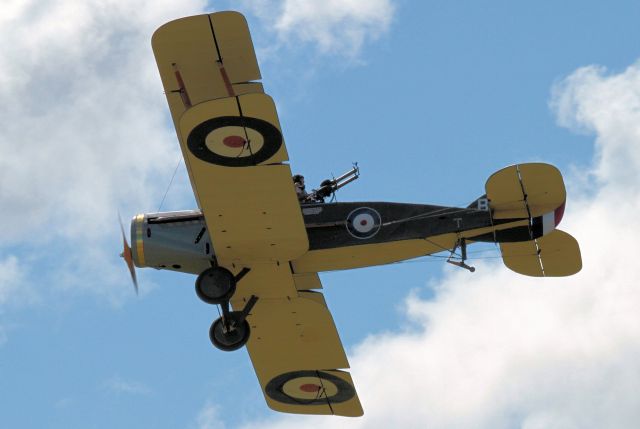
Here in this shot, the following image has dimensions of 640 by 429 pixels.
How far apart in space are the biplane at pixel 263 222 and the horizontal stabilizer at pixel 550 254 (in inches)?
0.5

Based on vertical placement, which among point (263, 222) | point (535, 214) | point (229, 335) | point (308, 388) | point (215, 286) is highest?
point (535, 214)

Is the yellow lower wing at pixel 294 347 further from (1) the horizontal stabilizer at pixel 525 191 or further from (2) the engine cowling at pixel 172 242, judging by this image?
(1) the horizontal stabilizer at pixel 525 191

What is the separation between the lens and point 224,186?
16.5m

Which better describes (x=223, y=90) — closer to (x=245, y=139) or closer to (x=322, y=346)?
(x=245, y=139)

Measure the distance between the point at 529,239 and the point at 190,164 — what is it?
191 inches

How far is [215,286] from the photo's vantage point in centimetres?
1767

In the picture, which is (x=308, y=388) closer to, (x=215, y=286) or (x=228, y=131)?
(x=215, y=286)

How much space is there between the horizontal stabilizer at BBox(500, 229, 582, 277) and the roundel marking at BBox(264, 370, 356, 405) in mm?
3709

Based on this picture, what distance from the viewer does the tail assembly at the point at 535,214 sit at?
56.9ft

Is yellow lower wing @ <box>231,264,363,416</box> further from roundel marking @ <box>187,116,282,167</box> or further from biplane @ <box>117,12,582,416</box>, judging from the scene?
roundel marking @ <box>187,116,282,167</box>

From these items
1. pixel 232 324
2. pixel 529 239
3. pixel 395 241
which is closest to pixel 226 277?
pixel 232 324

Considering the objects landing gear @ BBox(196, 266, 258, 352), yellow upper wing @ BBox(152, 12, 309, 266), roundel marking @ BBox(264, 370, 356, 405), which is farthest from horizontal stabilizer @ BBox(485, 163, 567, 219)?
roundel marking @ BBox(264, 370, 356, 405)

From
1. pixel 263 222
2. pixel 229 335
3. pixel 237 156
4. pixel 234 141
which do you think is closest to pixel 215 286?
pixel 229 335

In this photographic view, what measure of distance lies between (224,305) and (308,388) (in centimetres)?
319
